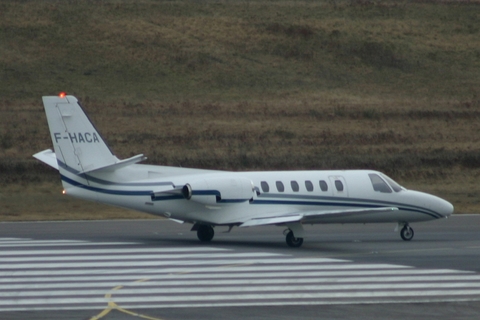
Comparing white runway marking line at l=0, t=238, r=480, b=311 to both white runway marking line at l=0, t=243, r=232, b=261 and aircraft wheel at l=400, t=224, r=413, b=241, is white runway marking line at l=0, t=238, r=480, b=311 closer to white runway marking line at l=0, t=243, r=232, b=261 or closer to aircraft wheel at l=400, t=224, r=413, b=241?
white runway marking line at l=0, t=243, r=232, b=261

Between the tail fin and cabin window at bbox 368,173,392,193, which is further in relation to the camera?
cabin window at bbox 368,173,392,193

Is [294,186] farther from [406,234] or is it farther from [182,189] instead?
[406,234]

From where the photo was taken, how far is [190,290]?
15.9 m

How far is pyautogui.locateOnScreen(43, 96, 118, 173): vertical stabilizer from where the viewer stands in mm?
22625

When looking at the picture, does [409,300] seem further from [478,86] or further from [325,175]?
[478,86]

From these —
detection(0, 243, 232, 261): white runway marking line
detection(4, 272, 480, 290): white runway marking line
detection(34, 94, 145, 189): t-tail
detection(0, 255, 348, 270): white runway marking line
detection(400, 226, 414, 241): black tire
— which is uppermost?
Answer: detection(34, 94, 145, 189): t-tail

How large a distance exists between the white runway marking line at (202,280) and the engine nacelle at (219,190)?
1.63 metres

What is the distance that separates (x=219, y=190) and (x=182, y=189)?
3.07 feet

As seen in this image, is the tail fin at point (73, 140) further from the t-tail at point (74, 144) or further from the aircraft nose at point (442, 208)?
the aircraft nose at point (442, 208)

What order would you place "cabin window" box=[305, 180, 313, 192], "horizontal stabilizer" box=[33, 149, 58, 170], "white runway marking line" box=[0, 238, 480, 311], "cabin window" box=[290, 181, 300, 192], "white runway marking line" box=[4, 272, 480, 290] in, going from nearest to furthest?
"white runway marking line" box=[0, 238, 480, 311]
"white runway marking line" box=[4, 272, 480, 290]
"cabin window" box=[290, 181, 300, 192]
"cabin window" box=[305, 180, 313, 192]
"horizontal stabilizer" box=[33, 149, 58, 170]

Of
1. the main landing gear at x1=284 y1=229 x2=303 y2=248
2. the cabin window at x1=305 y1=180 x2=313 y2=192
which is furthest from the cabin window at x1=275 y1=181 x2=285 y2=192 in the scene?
the main landing gear at x1=284 y1=229 x2=303 y2=248

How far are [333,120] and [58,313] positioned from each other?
4360cm

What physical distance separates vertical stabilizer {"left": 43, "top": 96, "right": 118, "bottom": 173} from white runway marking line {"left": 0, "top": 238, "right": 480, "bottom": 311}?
232 centimetres

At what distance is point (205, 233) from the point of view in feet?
78.3
